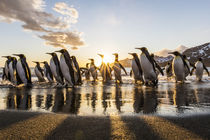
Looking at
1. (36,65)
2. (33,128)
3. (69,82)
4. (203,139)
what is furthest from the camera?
(36,65)

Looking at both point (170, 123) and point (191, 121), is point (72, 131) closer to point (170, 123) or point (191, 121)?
point (170, 123)

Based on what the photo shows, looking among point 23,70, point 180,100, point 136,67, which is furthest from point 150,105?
point 23,70

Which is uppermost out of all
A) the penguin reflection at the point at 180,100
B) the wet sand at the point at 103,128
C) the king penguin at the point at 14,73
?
the king penguin at the point at 14,73

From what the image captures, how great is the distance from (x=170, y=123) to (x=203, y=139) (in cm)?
→ 74

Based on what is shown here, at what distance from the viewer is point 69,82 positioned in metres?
11.0

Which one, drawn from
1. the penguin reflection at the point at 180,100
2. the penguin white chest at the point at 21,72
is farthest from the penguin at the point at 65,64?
the penguin reflection at the point at 180,100

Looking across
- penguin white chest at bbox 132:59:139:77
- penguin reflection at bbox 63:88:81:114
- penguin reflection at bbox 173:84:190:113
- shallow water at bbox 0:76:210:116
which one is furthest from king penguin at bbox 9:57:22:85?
penguin reflection at bbox 173:84:190:113

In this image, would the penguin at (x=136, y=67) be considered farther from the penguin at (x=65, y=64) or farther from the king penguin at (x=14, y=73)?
the king penguin at (x=14, y=73)

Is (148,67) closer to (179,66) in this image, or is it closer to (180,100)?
(179,66)

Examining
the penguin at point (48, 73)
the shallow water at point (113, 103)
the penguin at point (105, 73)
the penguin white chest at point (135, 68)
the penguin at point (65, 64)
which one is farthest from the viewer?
the penguin at point (105, 73)

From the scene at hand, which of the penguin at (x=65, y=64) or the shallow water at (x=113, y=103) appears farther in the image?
the penguin at (x=65, y=64)

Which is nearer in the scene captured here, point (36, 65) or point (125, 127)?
point (125, 127)

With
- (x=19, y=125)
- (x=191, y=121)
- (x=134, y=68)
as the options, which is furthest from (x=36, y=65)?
(x=191, y=121)

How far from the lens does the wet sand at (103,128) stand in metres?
2.31
